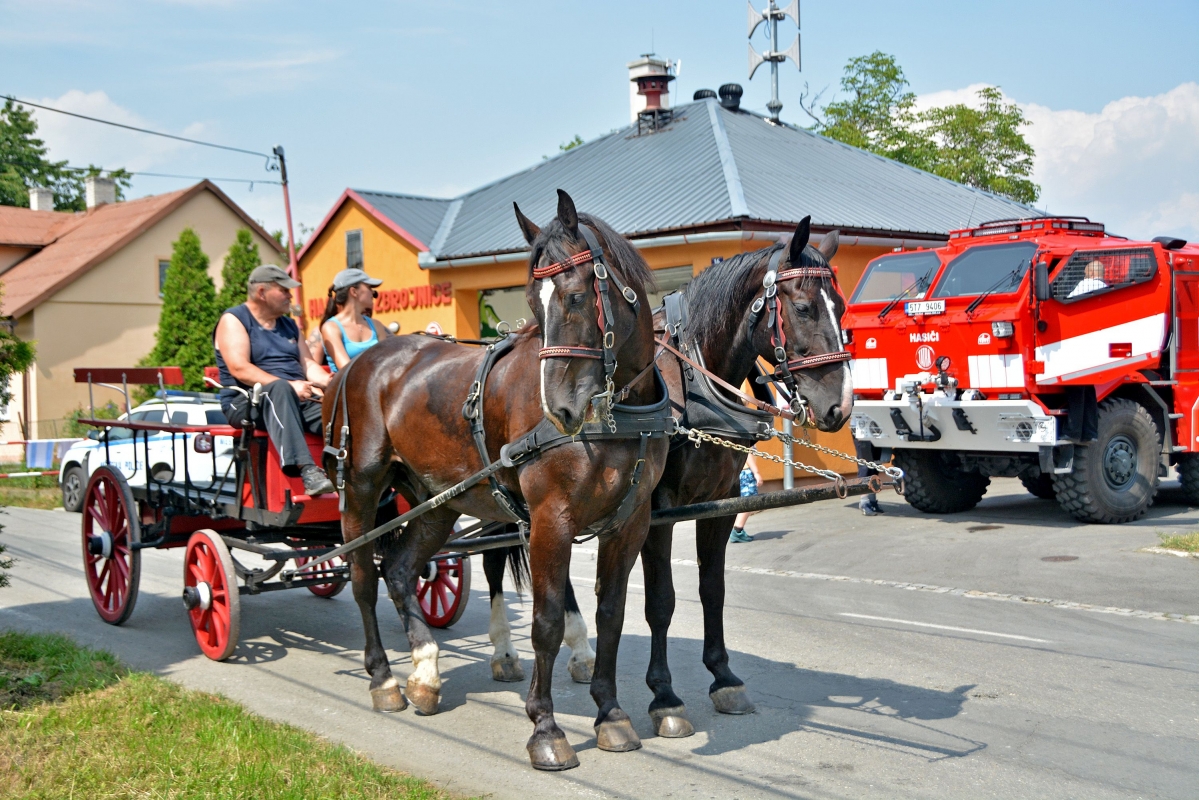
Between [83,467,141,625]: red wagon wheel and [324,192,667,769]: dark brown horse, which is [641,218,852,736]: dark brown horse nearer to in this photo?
[324,192,667,769]: dark brown horse

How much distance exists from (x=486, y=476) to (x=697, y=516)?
1.03 meters

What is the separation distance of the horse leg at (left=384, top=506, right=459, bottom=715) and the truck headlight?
7.60m

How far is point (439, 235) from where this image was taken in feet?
70.4

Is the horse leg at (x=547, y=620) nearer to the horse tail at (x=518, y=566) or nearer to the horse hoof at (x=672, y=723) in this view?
the horse hoof at (x=672, y=723)

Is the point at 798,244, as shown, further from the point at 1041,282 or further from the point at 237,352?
the point at 1041,282

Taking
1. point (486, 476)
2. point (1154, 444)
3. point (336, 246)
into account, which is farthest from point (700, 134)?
point (486, 476)

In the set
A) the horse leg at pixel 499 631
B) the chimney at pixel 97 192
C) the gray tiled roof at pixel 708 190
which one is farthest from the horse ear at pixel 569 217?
the chimney at pixel 97 192

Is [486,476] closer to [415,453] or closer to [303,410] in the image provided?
[415,453]

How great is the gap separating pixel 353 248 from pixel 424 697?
60.7 feet

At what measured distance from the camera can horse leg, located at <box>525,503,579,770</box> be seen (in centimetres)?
484

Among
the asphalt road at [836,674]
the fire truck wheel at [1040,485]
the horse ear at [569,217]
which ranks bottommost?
the asphalt road at [836,674]

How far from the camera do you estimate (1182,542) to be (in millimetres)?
10375

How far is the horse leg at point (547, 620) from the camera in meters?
4.84

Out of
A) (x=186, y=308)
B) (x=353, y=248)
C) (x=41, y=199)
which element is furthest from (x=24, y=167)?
(x=353, y=248)
